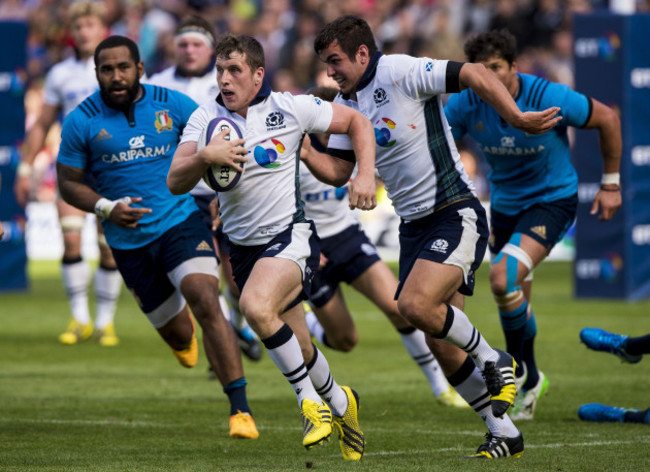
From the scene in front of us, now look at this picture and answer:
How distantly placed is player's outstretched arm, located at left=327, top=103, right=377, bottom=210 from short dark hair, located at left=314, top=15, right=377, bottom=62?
0.33 metres

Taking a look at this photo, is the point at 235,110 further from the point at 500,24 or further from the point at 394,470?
the point at 500,24

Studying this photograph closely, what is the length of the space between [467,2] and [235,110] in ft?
59.9

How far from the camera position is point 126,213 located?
786 cm

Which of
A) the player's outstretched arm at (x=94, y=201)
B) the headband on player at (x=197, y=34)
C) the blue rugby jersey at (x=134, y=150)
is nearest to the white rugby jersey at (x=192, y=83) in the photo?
the headband on player at (x=197, y=34)

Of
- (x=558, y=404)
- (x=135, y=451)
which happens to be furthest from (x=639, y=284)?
Answer: (x=135, y=451)

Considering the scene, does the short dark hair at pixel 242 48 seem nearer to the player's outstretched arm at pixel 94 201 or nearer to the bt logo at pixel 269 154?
the bt logo at pixel 269 154

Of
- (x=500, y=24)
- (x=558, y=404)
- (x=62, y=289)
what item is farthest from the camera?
(x=500, y=24)

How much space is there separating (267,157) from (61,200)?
21.2 feet

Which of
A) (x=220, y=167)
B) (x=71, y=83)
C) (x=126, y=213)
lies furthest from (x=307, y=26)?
(x=220, y=167)

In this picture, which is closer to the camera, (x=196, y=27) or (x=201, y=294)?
(x=201, y=294)

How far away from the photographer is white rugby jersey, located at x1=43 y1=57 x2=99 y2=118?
12031 mm

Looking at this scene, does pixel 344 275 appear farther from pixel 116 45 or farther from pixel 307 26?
pixel 307 26

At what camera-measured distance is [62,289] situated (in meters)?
18.8

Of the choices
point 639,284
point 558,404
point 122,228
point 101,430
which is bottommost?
point 639,284
